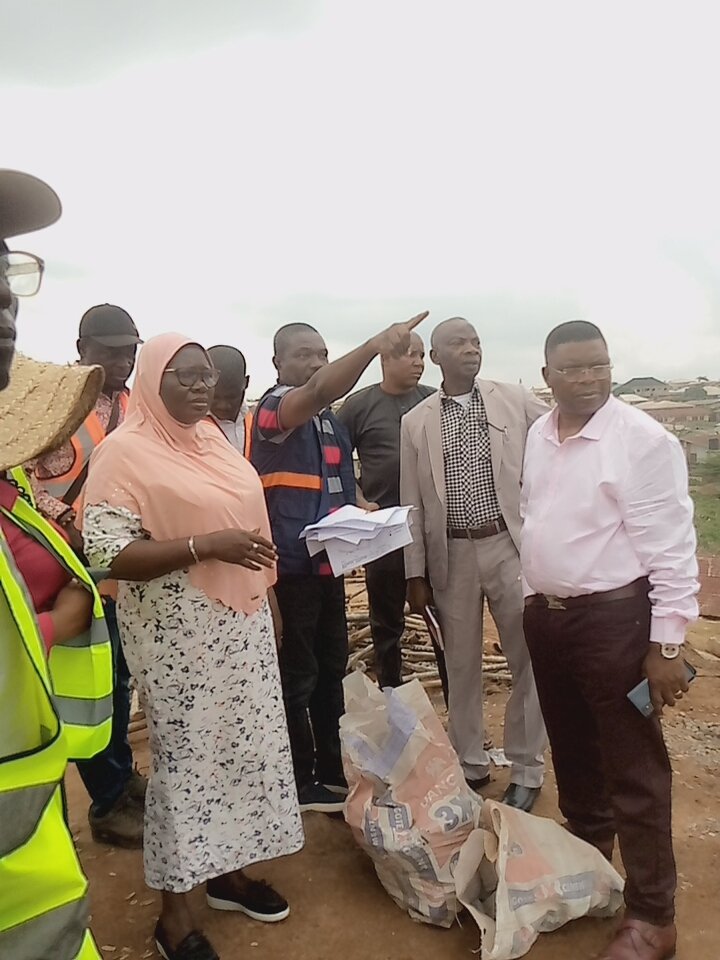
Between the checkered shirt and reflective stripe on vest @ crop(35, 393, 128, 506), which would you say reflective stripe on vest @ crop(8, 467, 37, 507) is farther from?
the checkered shirt

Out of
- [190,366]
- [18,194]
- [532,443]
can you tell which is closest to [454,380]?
[532,443]

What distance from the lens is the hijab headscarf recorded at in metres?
2.54

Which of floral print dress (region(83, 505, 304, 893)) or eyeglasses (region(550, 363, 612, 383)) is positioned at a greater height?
eyeglasses (region(550, 363, 612, 383))

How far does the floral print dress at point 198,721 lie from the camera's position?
259cm

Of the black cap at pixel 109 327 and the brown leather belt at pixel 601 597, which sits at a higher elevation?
the black cap at pixel 109 327

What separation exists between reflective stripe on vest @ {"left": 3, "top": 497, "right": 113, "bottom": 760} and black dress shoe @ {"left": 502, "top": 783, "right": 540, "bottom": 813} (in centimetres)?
266

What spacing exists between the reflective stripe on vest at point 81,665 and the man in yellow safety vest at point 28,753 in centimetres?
4

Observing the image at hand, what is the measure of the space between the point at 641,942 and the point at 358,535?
1.64m

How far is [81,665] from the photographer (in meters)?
1.47

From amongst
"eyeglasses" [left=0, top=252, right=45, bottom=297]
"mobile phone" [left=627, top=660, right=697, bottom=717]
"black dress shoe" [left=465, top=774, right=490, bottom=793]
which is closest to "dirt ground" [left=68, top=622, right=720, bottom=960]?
"black dress shoe" [left=465, top=774, right=490, bottom=793]

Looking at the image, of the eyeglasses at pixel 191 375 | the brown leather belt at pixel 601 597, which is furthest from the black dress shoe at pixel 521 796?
the eyeglasses at pixel 191 375

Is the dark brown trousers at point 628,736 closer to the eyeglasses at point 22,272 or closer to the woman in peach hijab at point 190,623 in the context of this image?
the woman in peach hijab at point 190,623

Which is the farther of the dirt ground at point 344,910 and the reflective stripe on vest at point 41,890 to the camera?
the dirt ground at point 344,910

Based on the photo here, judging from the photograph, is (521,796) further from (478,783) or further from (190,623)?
(190,623)
